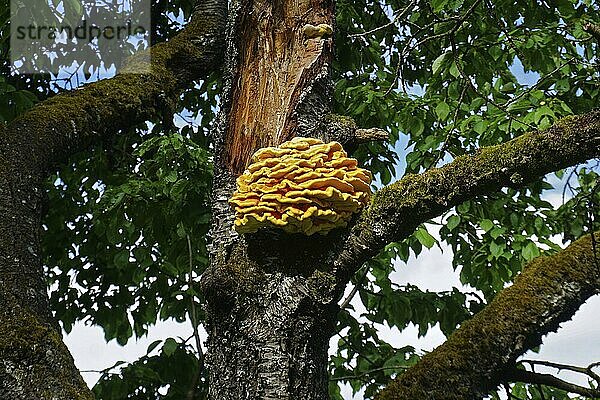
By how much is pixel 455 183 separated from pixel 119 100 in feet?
5.66

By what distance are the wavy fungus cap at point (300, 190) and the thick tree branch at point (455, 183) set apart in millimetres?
68

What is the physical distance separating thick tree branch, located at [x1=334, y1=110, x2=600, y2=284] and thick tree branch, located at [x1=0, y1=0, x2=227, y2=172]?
1.24 meters

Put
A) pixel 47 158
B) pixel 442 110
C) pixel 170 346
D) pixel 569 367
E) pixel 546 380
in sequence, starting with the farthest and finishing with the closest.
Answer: pixel 442 110
pixel 170 346
pixel 47 158
pixel 569 367
pixel 546 380

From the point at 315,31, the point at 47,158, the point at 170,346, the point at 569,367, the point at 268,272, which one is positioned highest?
the point at 315,31

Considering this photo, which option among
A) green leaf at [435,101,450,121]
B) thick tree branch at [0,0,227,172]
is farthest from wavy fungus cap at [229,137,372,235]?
green leaf at [435,101,450,121]

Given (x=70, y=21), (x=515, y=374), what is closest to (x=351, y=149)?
(x=515, y=374)

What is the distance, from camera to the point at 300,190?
1491mm

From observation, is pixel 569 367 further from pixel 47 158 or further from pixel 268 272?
pixel 47 158

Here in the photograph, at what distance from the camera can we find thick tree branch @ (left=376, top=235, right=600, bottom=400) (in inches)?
62.6

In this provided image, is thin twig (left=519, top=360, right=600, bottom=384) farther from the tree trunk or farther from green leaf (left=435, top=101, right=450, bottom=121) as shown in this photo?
green leaf (left=435, top=101, right=450, bottom=121)

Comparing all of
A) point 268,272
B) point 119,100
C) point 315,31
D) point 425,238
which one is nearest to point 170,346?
point 119,100

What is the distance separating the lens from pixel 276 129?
1.80 metres

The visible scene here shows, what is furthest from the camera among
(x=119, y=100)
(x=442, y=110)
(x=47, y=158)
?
(x=442, y=110)

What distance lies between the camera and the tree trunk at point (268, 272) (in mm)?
1489
